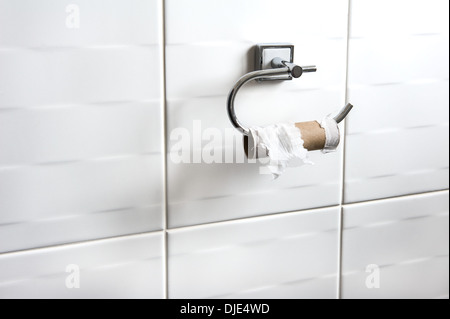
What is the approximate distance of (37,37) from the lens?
2.68 feet

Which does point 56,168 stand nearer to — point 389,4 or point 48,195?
point 48,195

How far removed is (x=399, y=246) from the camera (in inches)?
44.7

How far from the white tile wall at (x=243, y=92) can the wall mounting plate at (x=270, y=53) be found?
0.02 meters

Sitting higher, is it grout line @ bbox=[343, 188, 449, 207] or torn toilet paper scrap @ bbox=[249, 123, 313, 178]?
torn toilet paper scrap @ bbox=[249, 123, 313, 178]

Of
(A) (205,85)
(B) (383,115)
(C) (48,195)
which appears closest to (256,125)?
(A) (205,85)

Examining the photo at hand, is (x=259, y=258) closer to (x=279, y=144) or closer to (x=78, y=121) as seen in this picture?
(x=279, y=144)

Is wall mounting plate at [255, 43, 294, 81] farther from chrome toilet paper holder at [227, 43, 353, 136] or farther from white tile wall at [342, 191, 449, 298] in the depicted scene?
white tile wall at [342, 191, 449, 298]

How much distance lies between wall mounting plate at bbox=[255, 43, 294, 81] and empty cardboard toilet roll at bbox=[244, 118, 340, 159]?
12cm

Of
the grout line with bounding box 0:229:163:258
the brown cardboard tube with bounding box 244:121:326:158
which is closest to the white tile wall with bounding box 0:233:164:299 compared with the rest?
the grout line with bounding box 0:229:163:258

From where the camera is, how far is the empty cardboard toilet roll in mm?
854

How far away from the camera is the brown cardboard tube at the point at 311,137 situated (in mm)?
869

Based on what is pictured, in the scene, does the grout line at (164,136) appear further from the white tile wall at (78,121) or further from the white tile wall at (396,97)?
the white tile wall at (396,97)

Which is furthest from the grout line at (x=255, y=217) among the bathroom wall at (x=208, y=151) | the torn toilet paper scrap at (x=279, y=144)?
the torn toilet paper scrap at (x=279, y=144)

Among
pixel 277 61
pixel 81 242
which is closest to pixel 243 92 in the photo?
pixel 277 61
